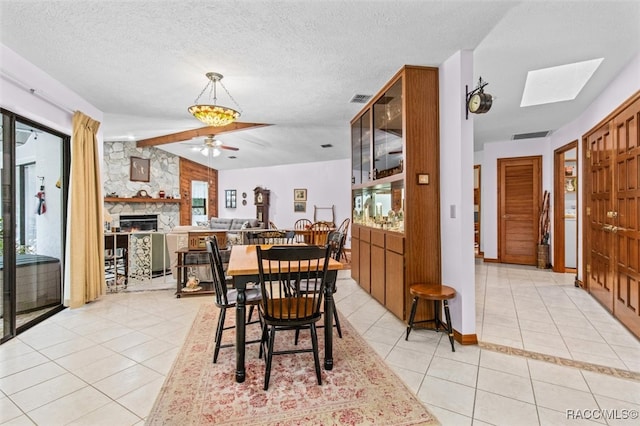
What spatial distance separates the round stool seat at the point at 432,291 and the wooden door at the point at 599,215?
2085 millimetres

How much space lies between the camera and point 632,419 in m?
1.72

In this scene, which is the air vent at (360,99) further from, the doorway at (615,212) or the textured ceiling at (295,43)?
the doorway at (615,212)

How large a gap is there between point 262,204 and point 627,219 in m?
7.84

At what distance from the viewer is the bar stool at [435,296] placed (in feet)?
8.50

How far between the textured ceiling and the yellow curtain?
1.78ft

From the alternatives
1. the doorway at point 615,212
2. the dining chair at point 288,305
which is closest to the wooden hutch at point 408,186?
the dining chair at point 288,305

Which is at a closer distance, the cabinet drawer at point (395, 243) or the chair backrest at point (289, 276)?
the chair backrest at point (289, 276)

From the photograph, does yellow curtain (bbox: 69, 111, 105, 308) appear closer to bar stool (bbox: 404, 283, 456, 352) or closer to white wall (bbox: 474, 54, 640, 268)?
bar stool (bbox: 404, 283, 456, 352)

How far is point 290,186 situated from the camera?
30.7ft

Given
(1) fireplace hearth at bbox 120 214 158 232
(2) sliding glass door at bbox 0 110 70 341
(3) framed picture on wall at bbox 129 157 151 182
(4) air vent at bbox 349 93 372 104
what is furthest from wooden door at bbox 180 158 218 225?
(4) air vent at bbox 349 93 372 104

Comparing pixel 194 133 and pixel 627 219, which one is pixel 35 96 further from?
pixel 627 219

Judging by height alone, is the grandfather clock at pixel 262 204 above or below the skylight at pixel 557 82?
below

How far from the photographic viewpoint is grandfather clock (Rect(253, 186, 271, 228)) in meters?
9.17

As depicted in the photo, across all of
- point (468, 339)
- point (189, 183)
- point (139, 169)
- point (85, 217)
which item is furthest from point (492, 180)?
point (139, 169)
